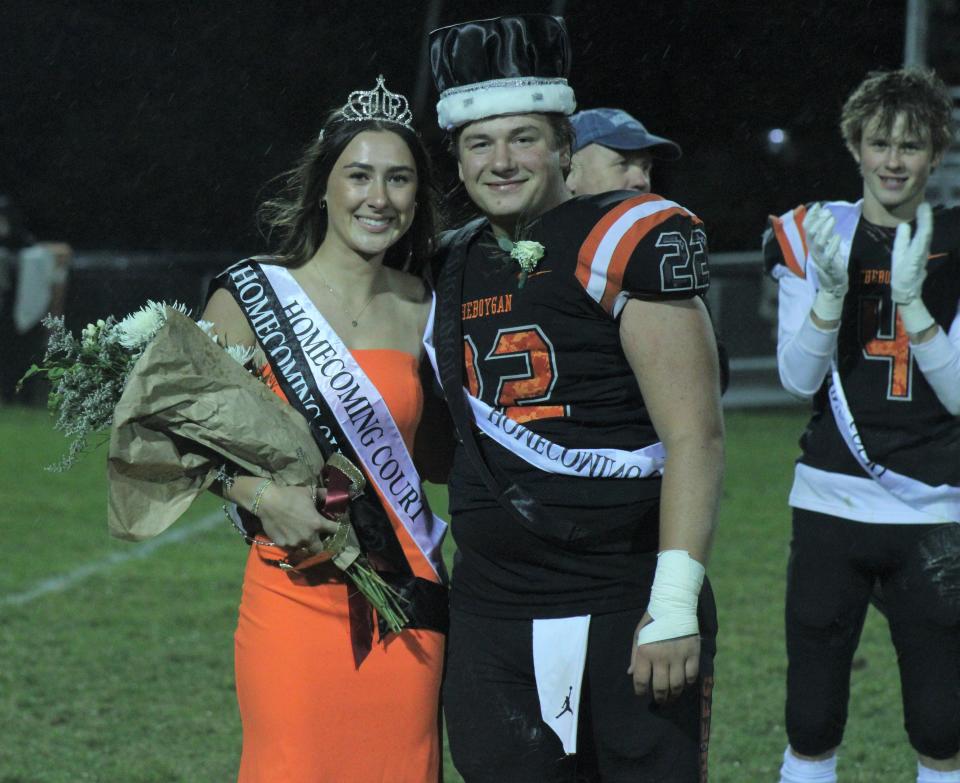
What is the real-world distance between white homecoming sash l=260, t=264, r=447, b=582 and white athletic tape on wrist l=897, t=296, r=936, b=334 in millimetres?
1257

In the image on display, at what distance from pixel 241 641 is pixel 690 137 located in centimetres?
1503

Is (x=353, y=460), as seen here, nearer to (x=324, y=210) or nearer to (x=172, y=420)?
(x=172, y=420)

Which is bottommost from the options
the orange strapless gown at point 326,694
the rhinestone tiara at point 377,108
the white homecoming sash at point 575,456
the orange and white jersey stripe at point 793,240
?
the orange strapless gown at point 326,694

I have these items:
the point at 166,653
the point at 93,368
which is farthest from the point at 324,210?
the point at 166,653

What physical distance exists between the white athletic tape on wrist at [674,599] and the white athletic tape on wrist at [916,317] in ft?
4.15

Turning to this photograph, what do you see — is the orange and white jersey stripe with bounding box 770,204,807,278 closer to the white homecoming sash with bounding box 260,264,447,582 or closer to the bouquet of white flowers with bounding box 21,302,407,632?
the white homecoming sash with bounding box 260,264,447,582

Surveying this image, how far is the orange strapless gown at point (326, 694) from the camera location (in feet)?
9.36

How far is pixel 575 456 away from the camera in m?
2.51

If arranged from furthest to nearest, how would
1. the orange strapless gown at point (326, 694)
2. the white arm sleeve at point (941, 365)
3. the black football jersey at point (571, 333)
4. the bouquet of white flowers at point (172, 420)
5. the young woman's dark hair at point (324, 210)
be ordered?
the white arm sleeve at point (941, 365)
the young woman's dark hair at point (324, 210)
the orange strapless gown at point (326, 694)
the bouquet of white flowers at point (172, 420)
the black football jersey at point (571, 333)

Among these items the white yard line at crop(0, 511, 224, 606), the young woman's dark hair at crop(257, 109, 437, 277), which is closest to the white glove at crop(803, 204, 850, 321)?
the young woman's dark hair at crop(257, 109, 437, 277)

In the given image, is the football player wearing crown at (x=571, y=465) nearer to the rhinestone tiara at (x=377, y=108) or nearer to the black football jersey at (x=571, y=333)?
the black football jersey at (x=571, y=333)

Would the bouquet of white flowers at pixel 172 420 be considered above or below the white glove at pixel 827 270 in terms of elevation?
below

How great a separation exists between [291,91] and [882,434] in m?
16.1

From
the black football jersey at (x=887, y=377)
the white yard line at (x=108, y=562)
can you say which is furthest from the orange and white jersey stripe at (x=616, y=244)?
the white yard line at (x=108, y=562)
